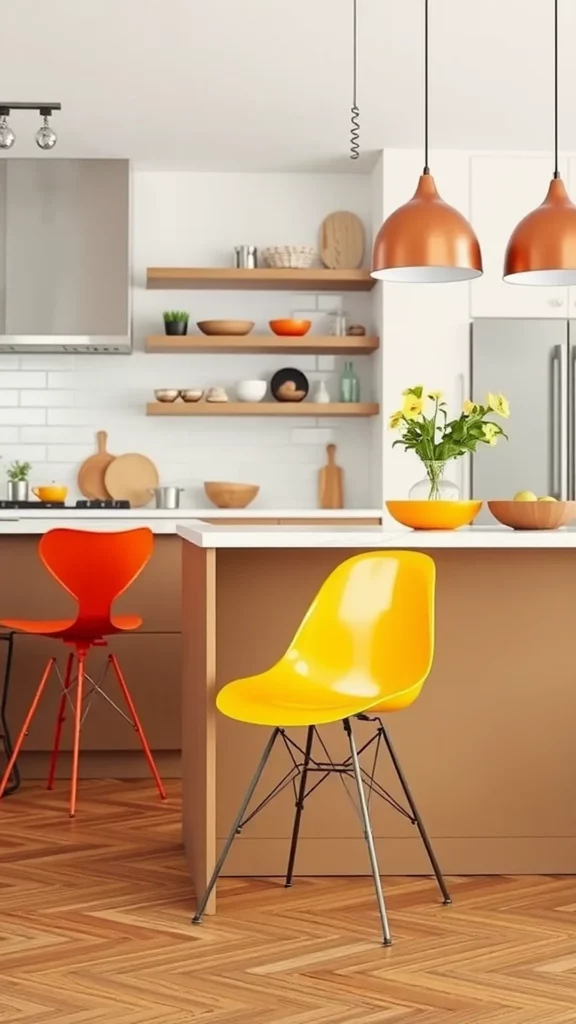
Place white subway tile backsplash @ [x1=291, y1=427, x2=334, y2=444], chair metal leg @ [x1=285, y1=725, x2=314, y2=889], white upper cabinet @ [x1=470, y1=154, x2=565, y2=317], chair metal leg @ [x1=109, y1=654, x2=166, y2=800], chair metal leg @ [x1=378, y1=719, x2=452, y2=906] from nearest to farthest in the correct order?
chair metal leg @ [x1=378, y1=719, x2=452, y2=906] < chair metal leg @ [x1=285, y1=725, x2=314, y2=889] < chair metal leg @ [x1=109, y1=654, x2=166, y2=800] < white upper cabinet @ [x1=470, y1=154, x2=565, y2=317] < white subway tile backsplash @ [x1=291, y1=427, x2=334, y2=444]

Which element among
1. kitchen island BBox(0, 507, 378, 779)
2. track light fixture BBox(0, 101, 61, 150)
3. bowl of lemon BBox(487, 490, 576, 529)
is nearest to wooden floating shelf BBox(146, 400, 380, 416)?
kitchen island BBox(0, 507, 378, 779)

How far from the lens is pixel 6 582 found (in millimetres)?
4891

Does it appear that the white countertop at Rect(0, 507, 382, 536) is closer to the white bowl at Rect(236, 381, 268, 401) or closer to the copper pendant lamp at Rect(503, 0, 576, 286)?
the white bowl at Rect(236, 381, 268, 401)

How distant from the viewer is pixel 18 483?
21.2 ft

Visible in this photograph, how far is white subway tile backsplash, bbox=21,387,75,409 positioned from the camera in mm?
6660

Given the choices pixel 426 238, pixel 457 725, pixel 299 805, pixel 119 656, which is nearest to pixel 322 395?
pixel 119 656

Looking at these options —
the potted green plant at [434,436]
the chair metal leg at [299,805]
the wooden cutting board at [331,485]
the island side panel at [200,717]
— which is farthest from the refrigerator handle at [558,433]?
the chair metal leg at [299,805]

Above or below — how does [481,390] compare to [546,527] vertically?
above

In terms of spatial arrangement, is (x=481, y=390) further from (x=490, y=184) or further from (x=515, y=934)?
(x=515, y=934)

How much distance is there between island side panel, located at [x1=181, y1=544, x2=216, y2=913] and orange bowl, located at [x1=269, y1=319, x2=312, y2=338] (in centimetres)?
282

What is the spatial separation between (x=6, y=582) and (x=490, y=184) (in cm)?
310

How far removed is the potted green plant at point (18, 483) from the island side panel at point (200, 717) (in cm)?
285

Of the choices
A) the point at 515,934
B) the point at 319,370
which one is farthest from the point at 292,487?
the point at 515,934

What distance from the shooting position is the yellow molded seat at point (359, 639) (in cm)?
315
